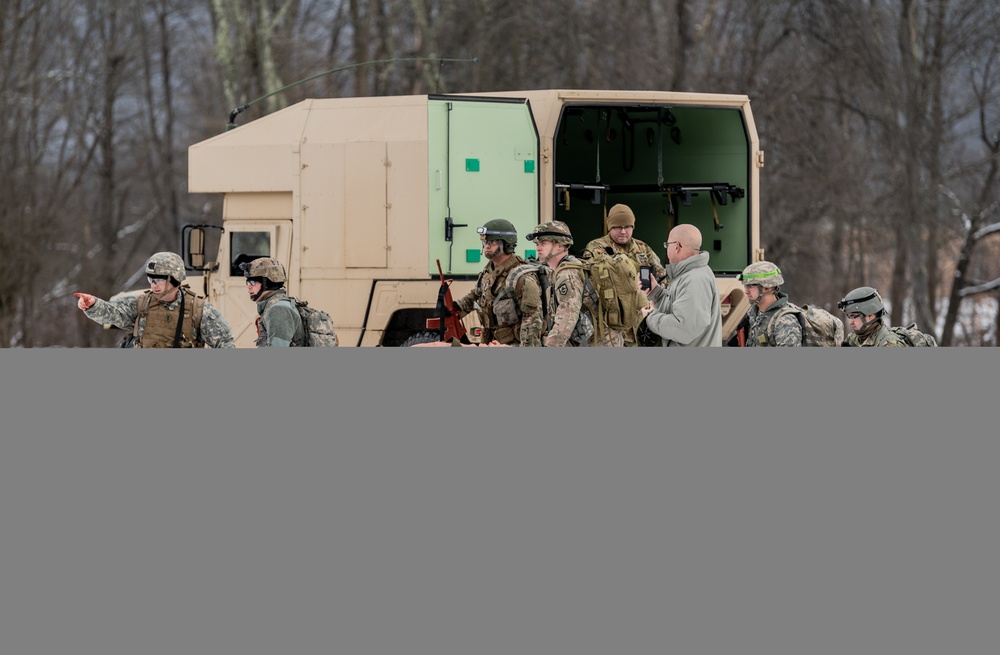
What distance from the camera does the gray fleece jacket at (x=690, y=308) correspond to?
7.80m

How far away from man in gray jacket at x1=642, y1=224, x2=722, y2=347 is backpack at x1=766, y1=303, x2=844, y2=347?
116 centimetres

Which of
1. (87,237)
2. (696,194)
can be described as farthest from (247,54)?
(696,194)

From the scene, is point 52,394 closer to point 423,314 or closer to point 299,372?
point 299,372

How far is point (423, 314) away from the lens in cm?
1212

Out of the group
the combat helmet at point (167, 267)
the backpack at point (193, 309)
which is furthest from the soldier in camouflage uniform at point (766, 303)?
the combat helmet at point (167, 267)

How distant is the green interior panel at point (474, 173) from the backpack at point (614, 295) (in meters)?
2.85

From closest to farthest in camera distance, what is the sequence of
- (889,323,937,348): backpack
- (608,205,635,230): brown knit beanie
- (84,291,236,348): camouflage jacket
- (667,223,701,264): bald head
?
(667,223,701,264): bald head → (84,291,236,348): camouflage jacket → (889,323,937,348): backpack → (608,205,635,230): brown knit beanie

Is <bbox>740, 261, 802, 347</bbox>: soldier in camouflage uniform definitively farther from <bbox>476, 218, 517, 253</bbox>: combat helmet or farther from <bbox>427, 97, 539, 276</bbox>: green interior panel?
<bbox>427, 97, 539, 276</bbox>: green interior panel

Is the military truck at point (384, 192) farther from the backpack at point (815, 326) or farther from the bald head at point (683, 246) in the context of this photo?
the bald head at point (683, 246)

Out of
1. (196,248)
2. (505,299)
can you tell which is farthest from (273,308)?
(196,248)

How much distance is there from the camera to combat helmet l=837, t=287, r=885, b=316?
30.7 feet

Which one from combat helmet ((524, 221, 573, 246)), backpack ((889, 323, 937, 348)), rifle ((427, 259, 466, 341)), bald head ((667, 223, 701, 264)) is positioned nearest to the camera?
bald head ((667, 223, 701, 264))

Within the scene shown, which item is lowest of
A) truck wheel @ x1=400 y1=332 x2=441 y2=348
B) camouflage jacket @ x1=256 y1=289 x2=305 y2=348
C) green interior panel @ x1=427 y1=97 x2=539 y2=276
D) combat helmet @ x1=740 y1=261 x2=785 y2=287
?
truck wheel @ x1=400 y1=332 x2=441 y2=348

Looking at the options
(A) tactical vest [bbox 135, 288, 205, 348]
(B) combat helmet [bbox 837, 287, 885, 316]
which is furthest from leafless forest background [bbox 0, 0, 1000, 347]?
(A) tactical vest [bbox 135, 288, 205, 348]
